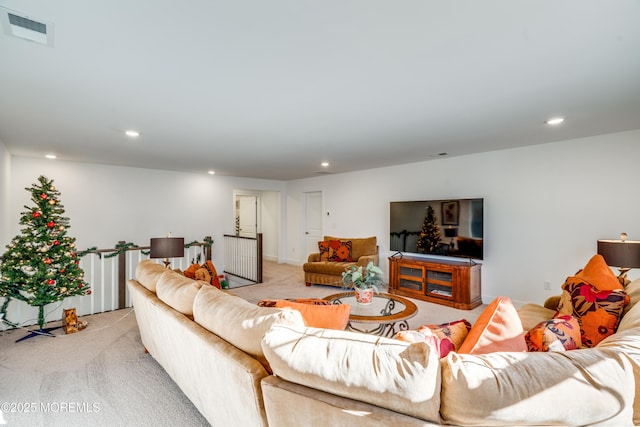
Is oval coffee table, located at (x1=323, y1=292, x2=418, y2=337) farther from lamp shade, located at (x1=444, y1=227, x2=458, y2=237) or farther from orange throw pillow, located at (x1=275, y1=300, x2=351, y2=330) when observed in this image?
lamp shade, located at (x1=444, y1=227, x2=458, y2=237)

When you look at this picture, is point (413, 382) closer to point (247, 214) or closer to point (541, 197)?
point (541, 197)

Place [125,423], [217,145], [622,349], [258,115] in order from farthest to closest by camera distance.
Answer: [217,145] < [258,115] < [125,423] < [622,349]

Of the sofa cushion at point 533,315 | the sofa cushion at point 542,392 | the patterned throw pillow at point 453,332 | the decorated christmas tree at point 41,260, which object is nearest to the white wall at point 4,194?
the decorated christmas tree at point 41,260

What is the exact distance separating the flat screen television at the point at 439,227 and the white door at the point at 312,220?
7.93 feet

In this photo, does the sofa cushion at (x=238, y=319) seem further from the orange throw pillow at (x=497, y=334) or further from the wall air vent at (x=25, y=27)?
the wall air vent at (x=25, y=27)

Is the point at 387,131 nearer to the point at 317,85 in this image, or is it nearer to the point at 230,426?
the point at 317,85

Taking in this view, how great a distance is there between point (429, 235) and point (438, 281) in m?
0.75

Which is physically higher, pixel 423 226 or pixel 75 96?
pixel 75 96

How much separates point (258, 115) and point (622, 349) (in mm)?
2783

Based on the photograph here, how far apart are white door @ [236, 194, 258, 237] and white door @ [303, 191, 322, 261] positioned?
168cm

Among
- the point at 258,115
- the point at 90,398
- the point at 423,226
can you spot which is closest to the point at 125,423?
the point at 90,398

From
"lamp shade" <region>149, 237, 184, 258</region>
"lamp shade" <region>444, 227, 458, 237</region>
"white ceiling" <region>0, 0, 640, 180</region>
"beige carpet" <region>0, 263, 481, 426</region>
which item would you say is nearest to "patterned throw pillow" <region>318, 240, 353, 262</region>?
"lamp shade" <region>444, 227, 458, 237</region>

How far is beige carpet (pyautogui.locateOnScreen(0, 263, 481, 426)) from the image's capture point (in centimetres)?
201

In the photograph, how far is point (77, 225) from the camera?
514cm
